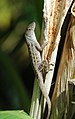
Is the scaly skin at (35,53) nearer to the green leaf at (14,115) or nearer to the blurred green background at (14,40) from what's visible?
the green leaf at (14,115)

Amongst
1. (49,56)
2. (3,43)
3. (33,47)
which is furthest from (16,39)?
(49,56)

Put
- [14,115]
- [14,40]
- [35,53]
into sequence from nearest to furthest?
[14,115] → [35,53] → [14,40]

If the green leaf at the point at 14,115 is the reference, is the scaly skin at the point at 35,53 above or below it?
above

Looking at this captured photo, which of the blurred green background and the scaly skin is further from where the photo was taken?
the blurred green background

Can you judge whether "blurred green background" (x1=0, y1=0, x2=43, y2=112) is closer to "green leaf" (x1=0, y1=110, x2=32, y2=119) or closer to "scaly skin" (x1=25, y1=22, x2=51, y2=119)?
"scaly skin" (x1=25, y1=22, x2=51, y2=119)

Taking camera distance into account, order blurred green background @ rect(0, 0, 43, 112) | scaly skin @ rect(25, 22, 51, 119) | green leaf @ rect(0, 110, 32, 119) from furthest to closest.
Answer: blurred green background @ rect(0, 0, 43, 112) → scaly skin @ rect(25, 22, 51, 119) → green leaf @ rect(0, 110, 32, 119)

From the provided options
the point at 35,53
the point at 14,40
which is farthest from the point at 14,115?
the point at 14,40

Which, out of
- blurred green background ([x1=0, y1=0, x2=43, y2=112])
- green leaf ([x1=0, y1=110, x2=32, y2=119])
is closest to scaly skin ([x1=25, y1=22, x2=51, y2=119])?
green leaf ([x1=0, y1=110, x2=32, y2=119])

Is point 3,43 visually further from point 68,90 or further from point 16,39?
point 68,90

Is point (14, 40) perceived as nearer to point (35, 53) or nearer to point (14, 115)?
point (35, 53)

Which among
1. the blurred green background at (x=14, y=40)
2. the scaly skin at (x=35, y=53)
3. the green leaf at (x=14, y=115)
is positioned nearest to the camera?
the green leaf at (x=14, y=115)

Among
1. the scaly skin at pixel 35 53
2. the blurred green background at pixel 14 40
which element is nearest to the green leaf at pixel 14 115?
the scaly skin at pixel 35 53
